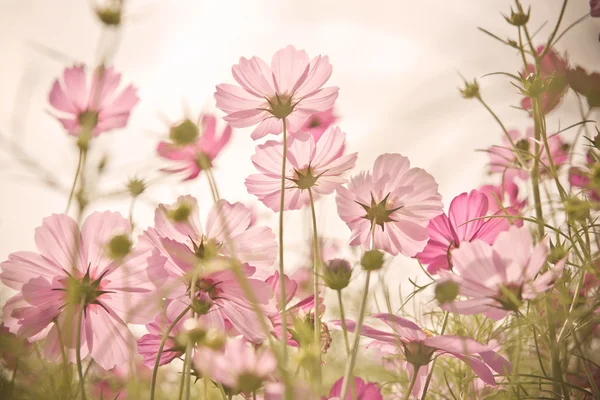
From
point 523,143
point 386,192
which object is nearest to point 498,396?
point 386,192

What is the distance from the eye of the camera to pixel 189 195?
29 centimetres

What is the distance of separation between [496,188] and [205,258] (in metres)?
0.34

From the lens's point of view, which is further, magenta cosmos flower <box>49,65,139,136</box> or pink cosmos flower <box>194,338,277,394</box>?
magenta cosmos flower <box>49,65,139,136</box>

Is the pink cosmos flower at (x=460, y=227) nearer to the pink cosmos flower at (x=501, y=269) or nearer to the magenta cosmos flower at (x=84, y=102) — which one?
the pink cosmos flower at (x=501, y=269)

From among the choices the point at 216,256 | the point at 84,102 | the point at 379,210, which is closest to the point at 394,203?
the point at 379,210

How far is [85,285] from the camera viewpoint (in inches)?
11.1

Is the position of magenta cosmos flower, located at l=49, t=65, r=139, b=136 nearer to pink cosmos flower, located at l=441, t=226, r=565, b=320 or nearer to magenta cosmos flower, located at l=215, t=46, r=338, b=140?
magenta cosmos flower, located at l=215, t=46, r=338, b=140

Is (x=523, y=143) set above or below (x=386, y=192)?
above

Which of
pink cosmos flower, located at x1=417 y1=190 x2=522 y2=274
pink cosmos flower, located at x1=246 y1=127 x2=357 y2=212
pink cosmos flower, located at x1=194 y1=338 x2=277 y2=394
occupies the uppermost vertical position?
pink cosmos flower, located at x1=246 y1=127 x2=357 y2=212

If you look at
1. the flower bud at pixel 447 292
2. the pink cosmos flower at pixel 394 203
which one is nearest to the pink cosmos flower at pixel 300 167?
the pink cosmos flower at pixel 394 203

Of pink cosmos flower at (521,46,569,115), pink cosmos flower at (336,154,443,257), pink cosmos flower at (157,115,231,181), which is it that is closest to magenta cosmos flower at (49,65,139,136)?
Result: pink cosmos flower at (157,115,231,181)

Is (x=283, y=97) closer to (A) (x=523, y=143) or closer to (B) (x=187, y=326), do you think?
(B) (x=187, y=326)

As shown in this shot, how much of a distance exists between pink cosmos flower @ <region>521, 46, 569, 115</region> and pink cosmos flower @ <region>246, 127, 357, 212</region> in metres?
0.14

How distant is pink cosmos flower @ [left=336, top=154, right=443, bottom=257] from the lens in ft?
1.00
